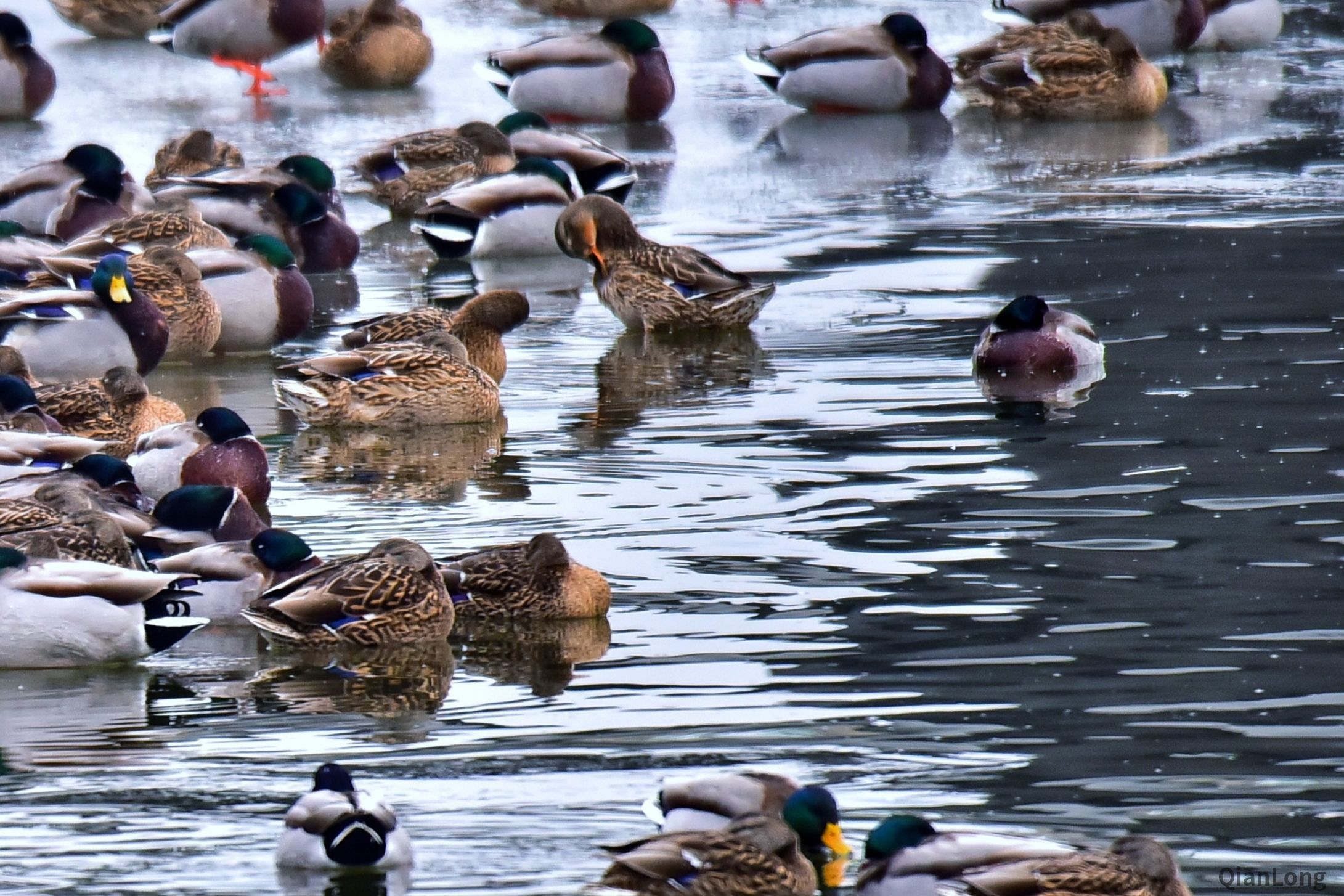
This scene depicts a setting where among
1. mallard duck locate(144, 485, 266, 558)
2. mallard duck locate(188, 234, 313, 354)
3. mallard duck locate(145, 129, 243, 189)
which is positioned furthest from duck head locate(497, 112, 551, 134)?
mallard duck locate(144, 485, 266, 558)

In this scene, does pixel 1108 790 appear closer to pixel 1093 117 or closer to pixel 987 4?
pixel 1093 117

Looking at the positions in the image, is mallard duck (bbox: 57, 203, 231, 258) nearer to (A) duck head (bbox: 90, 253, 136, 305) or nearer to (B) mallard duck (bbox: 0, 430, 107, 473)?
(A) duck head (bbox: 90, 253, 136, 305)

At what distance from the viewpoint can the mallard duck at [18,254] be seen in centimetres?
1159

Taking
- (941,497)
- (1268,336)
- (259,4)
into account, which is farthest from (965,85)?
(941,497)

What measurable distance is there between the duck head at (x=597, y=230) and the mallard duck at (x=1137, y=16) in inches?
305

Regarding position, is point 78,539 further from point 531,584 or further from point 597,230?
point 597,230

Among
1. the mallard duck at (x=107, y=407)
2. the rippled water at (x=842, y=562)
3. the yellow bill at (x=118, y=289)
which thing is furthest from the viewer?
the yellow bill at (x=118, y=289)

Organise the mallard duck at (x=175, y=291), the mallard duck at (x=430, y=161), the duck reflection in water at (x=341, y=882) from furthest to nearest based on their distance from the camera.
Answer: the mallard duck at (x=430, y=161)
the mallard duck at (x=175, y=291)
the duck reflection in water at (x=341, y=882)

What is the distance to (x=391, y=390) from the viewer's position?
1034 centimetres

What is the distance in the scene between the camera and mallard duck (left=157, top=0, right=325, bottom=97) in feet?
61.4

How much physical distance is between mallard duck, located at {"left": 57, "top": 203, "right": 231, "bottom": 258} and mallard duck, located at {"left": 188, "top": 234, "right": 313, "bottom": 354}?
12.0 inches

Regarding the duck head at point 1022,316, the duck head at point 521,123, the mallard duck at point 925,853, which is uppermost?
the duck head at point 521,123

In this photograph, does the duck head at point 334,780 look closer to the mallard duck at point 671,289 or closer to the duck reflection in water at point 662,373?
the duck reflection in water at point 662,373

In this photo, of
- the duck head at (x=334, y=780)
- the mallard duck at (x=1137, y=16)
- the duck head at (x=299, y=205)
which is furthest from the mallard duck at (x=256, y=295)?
the mallard duck at (x=1137, y=16)
